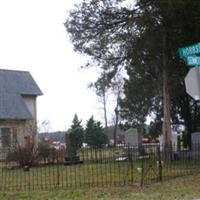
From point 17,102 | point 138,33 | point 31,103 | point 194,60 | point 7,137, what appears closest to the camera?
→ point 194,60

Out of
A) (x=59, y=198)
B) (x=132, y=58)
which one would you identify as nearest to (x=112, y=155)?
(x=132, y=58)

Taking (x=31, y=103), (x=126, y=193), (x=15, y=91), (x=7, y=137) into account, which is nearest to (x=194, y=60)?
(x=126, y=193)

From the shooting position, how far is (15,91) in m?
48.2

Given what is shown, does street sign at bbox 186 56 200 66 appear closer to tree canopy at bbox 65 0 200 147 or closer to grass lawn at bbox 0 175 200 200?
grass lawn at bbox 0 175 200 200

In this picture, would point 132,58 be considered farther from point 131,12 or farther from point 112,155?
point 112,155

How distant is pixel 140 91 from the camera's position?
44.0 metres

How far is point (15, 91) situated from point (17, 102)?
1.55 metres

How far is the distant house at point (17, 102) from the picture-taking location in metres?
44.3

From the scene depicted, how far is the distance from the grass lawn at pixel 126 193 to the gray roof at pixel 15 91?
29.9 metres

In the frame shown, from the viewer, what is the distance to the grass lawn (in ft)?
43.8

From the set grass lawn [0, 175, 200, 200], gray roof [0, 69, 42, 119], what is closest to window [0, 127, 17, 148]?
gray roof [0, 69, 42, 119]

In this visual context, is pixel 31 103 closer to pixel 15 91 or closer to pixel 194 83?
pixel 15 91

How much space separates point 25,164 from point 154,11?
956cm

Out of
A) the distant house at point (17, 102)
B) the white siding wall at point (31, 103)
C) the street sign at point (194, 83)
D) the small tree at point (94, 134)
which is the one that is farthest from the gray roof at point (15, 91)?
the street sign at point (194, 83)
